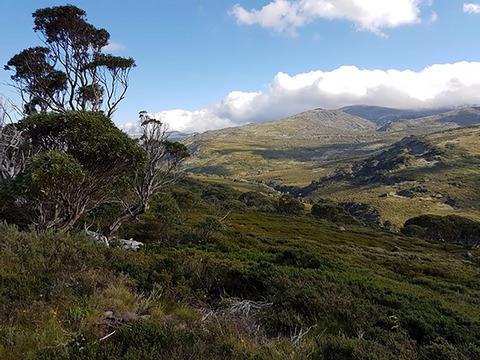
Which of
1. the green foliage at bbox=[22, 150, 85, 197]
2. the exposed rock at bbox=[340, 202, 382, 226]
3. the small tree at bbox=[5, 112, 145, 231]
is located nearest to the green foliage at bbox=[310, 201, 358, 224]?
the exposed rock at bbox=[340, 202, 382, 226]

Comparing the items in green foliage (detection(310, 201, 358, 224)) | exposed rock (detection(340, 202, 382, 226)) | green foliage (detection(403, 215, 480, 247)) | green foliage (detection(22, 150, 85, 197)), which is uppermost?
green foliage (detection(22, 150, 85, 197))

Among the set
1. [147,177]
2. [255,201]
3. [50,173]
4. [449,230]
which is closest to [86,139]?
[50,173]

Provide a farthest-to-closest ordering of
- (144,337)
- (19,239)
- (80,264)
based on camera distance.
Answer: (19,239) < (80,264) < (144,337)

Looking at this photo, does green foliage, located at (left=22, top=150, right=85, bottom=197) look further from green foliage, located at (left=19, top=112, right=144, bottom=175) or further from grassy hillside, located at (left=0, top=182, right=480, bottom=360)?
grassy hillside, located at (left=0, top=182, right=480, bottom=360)

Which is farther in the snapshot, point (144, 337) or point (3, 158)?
point (3, 158)

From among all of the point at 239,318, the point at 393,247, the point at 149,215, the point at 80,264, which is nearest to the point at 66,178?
the point at 80,264

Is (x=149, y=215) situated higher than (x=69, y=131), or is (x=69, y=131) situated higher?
(x=69, y=131)

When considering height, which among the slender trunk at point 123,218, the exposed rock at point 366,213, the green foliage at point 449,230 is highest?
the slender trunk at point 123,218

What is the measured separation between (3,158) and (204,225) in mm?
19601

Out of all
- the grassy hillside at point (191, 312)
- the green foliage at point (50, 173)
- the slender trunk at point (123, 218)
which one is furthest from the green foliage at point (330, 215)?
the grassy hillside at point (191, 312)

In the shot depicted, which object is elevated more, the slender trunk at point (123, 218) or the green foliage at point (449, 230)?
the slender trunk at point (123, 218)

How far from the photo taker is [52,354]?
20.1ft

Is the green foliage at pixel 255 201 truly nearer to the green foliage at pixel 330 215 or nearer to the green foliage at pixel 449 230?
A: the green foliage at pixel 330 215

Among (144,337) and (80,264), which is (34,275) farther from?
(144,337)
